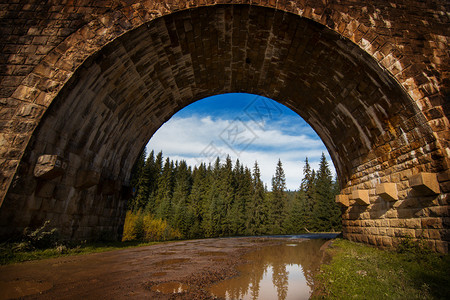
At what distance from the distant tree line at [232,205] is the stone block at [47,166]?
3266 cm

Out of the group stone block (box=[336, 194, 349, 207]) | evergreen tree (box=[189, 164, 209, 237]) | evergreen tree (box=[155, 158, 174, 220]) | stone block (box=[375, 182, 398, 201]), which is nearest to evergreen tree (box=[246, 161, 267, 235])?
evergreen tree (box=[189, 164, 209, 237])

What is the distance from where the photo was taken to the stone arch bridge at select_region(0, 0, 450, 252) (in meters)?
6.33

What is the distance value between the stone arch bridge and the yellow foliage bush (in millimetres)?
17156

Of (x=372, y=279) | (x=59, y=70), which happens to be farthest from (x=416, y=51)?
(x=59, y=70)

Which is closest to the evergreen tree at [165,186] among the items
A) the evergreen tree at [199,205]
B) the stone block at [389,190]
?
the evergreen tree at [199,205]

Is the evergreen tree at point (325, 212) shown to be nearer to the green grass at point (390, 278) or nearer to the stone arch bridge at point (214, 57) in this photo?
the stone arch bridge at point (214, 57)

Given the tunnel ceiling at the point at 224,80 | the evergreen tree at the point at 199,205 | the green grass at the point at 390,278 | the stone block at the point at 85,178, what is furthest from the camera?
the evergreen tree at the point at 199,205

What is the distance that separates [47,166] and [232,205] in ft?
164

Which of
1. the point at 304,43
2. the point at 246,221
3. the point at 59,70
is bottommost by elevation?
the point at 246,221

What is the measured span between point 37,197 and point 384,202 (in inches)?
444

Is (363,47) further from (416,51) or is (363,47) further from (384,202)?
(384,202)

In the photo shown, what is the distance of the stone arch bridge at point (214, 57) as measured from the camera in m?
6.33

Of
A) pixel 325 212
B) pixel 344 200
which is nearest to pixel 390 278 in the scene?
pixel 344 200

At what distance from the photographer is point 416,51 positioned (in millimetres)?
6844
